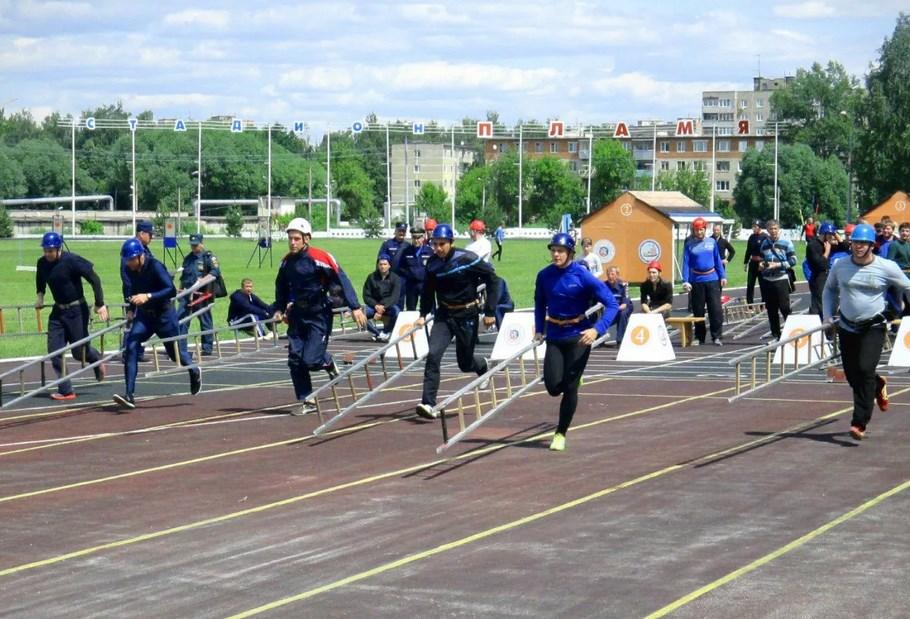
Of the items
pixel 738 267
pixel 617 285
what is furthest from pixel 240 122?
pixel 617 285

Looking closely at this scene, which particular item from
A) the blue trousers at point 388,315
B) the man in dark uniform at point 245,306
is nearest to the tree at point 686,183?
the blue trousers at point 388,315

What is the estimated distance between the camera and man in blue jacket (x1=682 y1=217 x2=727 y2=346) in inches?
970

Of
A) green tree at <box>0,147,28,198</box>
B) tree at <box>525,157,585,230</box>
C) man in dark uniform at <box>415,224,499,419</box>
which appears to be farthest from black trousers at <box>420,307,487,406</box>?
green tree at <box>0,147,28,198</box>

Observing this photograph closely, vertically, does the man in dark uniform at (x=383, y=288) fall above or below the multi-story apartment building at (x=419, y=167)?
below

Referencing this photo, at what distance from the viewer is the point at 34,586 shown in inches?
325

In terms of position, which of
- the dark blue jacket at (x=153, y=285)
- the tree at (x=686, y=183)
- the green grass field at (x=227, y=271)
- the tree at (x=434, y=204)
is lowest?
the green grass field at (x=227, y=271)

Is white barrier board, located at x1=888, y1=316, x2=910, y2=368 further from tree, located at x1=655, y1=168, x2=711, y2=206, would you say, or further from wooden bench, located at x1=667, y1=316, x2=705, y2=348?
tree, located at x1=655, y1=168, x2=711, y2=206

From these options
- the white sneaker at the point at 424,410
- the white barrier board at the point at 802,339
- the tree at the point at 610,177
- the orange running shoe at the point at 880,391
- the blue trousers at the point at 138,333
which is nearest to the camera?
the orange running shoe at the point at 880,391

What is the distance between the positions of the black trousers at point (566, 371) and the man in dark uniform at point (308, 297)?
300cm

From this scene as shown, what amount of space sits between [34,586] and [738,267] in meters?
60.8

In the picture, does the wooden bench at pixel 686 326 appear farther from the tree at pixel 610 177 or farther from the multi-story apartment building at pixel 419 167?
the multi-story apartment building at pixel 419 167

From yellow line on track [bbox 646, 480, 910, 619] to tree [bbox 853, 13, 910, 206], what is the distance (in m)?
93.5

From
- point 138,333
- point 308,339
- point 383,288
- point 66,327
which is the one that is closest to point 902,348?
point 383,288

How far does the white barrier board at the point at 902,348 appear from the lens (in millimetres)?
20312
